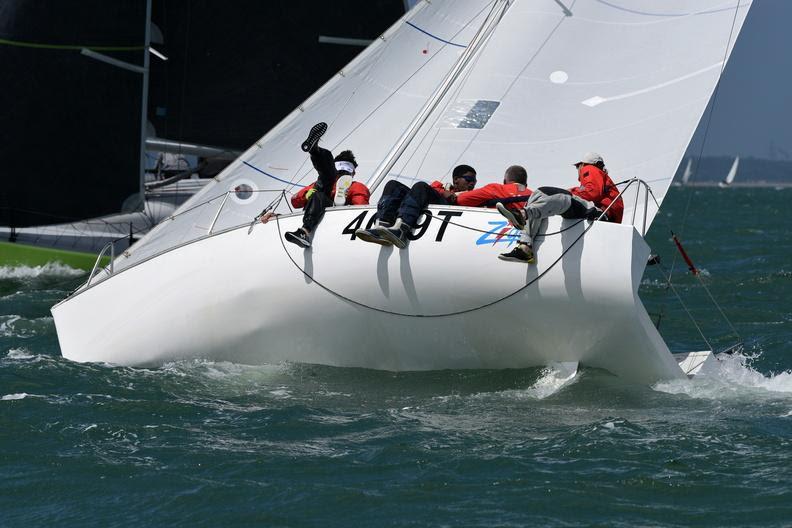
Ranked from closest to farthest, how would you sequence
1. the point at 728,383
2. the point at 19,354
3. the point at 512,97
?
1. the point at 728,383
2. the point at 19,354
3. the point at 512,97

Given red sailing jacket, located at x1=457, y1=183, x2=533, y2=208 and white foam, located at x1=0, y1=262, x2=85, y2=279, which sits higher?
red sailing jacket, located at x1=457, y1=183, x2=533, y2=208

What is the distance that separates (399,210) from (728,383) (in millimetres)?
2345

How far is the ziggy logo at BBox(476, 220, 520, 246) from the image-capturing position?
688cm

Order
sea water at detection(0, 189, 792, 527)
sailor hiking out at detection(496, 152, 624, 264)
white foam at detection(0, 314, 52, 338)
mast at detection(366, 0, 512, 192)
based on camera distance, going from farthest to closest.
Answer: white foam at detection(0, 314, 52, 338)
mast at detection(366, 0, 512, 192)
sailor hiking out at detection(496, 152, 624, 264)
sea water at detection(0, 189, 792, 527)

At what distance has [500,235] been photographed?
22.7 ft

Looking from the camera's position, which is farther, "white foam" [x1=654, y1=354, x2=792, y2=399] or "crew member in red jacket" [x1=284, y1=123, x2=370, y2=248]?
"crew member in red jacket" [x1=284, y1=123, x2=370, y2=248]

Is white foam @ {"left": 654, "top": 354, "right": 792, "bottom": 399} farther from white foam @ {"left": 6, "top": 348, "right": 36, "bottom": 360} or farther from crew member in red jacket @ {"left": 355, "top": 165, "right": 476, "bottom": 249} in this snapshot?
white foam @ {"left": 6, "top": 348, "right": 36, "bottom": 360}

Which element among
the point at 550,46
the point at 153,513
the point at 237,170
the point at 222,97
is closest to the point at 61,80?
the point at 222,97

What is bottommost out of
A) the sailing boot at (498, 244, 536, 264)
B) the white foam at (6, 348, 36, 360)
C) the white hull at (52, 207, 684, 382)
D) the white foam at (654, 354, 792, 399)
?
the white foam at (654, 354, 792, 399)

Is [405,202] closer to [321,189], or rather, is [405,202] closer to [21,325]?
[321,189]

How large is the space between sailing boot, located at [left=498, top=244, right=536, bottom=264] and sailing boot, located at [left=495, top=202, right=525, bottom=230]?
0.42 feet

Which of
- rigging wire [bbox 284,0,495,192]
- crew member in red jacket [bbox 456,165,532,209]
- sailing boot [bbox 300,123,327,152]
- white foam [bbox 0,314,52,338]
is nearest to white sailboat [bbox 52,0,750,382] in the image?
rigging wire [bbox 284,0,495,192]

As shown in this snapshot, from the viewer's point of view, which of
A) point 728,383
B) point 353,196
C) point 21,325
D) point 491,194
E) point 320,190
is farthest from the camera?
point 21,325

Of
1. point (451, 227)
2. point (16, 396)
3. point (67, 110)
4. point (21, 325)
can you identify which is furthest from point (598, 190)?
point (67, 110)
